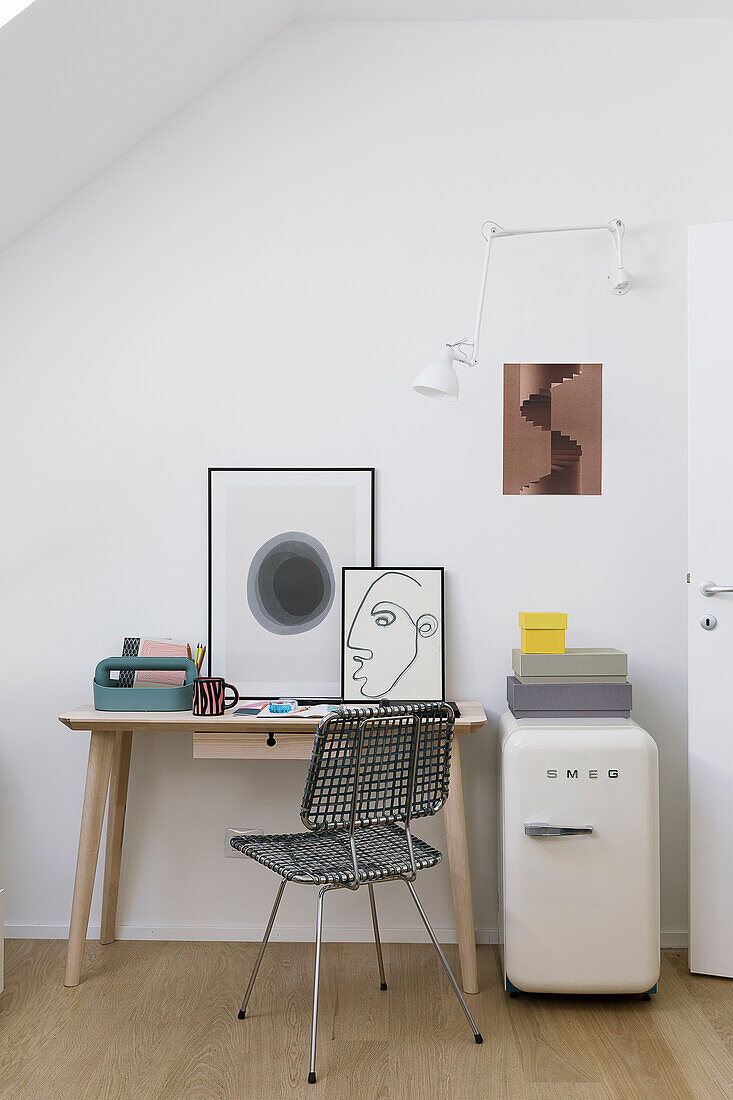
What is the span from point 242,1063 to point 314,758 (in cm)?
75

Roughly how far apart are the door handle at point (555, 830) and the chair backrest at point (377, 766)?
12.3 inches

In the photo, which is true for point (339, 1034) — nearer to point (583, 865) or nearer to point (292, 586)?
point (583, 865)

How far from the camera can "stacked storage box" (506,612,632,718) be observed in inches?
101

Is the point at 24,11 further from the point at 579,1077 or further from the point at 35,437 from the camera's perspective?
the point at 579,1077

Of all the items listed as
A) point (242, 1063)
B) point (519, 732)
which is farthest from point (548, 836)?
point (242, 1063)

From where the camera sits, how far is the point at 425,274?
2.90m

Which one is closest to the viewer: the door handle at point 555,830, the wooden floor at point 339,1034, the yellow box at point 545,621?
the wooden floor at point 339,1034

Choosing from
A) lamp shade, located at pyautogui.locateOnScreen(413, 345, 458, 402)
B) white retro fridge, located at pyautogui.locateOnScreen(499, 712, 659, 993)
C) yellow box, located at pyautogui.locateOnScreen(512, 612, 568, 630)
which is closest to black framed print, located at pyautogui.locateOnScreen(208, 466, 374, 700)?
lamp shade, located at pyautogui.locateOnScreen(413, 345, 458, 402)

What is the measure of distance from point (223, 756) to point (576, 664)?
103cm

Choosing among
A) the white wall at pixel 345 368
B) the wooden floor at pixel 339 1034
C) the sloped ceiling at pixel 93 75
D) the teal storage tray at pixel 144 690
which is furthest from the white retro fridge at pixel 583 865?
the sloped ceiling at pixel 93 75

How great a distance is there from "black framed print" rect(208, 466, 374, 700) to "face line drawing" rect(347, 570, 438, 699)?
90 millimetres

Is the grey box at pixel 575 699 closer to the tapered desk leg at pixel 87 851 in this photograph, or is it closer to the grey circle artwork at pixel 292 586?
the grey circle artwork at pixel 292 586

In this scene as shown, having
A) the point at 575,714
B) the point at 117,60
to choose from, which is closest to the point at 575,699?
the point at 575,714

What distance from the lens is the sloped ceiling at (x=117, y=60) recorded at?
2430mm
